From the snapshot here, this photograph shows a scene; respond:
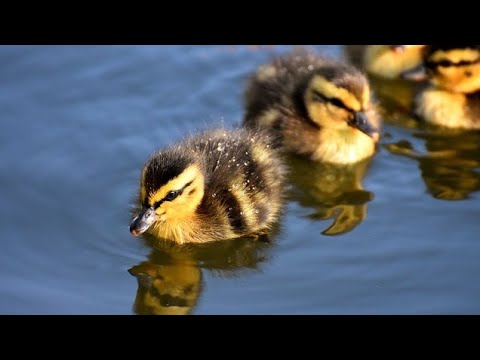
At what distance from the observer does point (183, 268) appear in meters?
4.31

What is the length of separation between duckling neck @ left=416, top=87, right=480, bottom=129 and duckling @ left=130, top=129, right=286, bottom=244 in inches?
55.3

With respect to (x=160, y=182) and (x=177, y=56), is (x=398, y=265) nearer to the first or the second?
(x=160, y=182)

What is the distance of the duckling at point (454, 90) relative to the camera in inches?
225

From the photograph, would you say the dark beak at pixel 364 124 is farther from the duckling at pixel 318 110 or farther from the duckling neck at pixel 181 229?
the duckling neck at pixel 181 229

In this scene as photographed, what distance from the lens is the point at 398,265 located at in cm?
430

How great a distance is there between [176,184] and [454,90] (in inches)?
92.6

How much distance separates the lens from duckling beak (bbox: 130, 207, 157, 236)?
13.7 feet

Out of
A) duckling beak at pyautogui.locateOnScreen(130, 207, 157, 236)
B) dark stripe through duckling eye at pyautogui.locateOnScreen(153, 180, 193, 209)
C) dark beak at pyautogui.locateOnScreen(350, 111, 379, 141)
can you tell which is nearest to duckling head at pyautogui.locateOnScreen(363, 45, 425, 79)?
dark beak at pyautogui.locateOnScreen(350, 111, 379, 141)

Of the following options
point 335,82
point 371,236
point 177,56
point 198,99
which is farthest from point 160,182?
point 177,56

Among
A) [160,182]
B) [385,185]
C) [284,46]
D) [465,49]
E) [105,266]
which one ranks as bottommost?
[105,266]

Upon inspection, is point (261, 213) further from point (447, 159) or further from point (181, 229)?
point (447, 159)

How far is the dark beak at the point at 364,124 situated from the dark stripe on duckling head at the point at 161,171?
1329mm

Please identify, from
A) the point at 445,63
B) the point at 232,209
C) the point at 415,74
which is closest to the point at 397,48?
the point at 415,74
